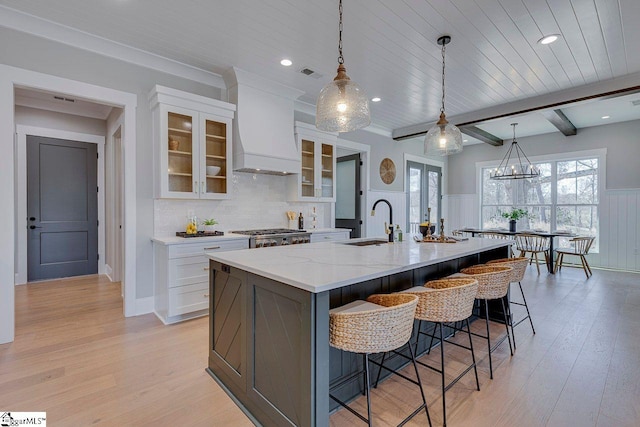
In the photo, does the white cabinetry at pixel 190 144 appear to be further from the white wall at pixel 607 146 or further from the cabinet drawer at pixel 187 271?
the white wall at pixel 607 146

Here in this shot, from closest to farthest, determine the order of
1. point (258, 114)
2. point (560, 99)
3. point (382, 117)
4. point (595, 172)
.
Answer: point (258, 114)
point (560, 99)
point (382, 117)
point (595, 172)

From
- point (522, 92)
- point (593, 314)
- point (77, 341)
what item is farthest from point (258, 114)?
point (593, 314)

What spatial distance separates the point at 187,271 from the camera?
128 inches

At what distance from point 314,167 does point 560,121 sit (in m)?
4.34

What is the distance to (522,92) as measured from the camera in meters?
4.34

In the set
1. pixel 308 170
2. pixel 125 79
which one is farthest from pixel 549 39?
pixel 125 79

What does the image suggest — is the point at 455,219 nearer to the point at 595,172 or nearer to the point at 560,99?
the point at 595,172

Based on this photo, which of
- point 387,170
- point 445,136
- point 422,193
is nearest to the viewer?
point 445,136

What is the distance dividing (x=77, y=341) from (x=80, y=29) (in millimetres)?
2835

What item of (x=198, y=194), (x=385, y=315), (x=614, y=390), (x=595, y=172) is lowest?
(x=614, y=390)

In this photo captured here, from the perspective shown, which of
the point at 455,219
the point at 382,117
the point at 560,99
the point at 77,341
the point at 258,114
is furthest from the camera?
the point at 455,219

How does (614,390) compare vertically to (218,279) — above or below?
below

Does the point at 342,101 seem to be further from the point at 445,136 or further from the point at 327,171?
the point at 327,171

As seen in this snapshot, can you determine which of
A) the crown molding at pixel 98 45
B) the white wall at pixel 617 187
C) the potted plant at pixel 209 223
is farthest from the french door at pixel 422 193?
the crown molding at pixel 98 45
